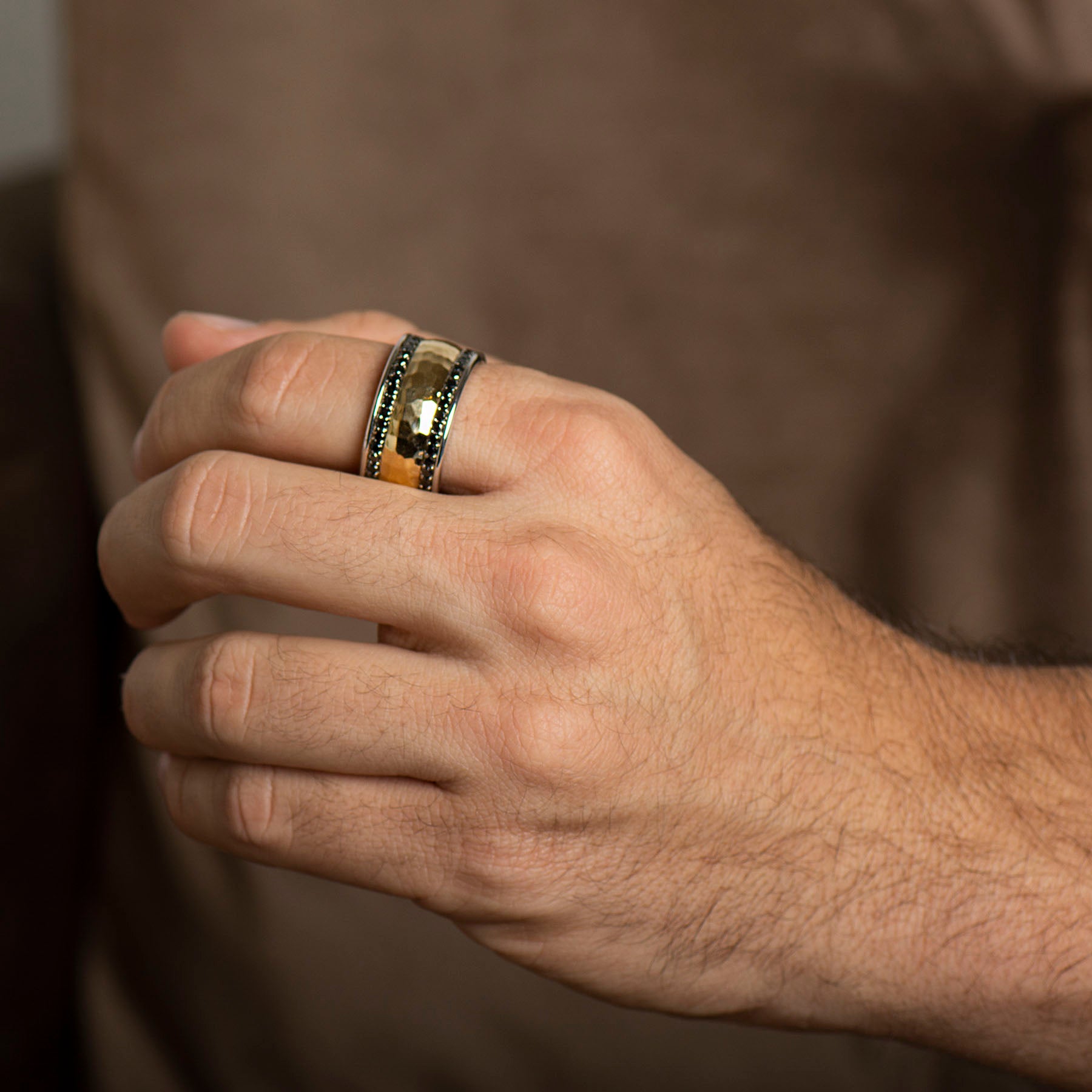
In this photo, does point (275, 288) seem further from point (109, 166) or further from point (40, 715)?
point (40, 715)

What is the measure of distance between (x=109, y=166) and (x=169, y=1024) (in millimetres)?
873

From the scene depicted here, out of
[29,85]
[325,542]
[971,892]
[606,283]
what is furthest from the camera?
[29,85]

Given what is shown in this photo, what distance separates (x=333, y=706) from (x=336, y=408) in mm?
175

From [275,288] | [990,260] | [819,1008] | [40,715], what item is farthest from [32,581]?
[990,260]

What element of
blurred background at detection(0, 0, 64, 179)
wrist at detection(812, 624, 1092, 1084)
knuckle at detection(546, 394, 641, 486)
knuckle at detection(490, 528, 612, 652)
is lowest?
wrist at detection(812, 624, 1092, 1084)

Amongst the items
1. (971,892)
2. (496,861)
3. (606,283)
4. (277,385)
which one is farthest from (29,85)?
(971,892)

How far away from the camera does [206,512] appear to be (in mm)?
555

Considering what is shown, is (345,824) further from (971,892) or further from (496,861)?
(971,892)

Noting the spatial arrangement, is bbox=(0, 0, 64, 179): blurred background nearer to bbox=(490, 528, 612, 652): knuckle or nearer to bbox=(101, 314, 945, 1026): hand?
bbox=(101, 314, 945, 1026): hand

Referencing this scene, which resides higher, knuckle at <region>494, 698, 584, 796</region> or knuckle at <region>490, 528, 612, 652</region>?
knuckle at <region>490, 528, 612, 652</region>

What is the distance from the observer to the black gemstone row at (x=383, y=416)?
572 millimetres

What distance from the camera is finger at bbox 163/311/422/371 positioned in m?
0.68

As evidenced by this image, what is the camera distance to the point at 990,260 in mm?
1005

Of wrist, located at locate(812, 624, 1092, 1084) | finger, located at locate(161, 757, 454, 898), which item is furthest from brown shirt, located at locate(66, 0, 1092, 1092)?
finger, located at locate(161, 757, 454, 898)
